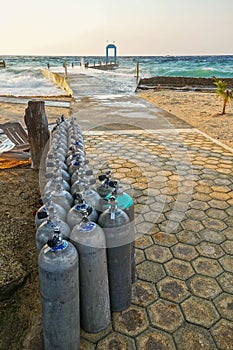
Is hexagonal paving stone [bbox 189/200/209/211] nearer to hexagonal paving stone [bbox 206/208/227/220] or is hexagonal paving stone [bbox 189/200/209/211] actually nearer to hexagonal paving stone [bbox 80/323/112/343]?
hexagonal paving stone [bbox 206/208/227/220]

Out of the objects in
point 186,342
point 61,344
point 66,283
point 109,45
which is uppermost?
point 109,45

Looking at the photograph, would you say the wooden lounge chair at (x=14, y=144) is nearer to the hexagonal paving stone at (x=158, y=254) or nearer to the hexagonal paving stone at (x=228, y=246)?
the hexagonal paving stone at (x=158, y=254)

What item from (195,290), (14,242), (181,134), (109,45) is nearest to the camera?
(195,290)

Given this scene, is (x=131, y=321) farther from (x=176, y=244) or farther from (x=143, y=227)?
(x=143, y=227)

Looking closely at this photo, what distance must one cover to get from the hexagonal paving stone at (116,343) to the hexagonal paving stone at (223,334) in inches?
28.2

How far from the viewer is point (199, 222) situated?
402 cm

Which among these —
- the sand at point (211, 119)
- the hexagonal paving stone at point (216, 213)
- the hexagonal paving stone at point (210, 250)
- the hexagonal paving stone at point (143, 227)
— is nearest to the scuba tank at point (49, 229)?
the hexagonal paving stone at point (143, 227)

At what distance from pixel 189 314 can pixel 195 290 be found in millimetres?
310

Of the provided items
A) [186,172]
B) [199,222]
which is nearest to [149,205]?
[199,222]

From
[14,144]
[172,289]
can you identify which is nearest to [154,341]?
[172,289]

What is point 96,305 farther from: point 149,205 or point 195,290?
point 149,205

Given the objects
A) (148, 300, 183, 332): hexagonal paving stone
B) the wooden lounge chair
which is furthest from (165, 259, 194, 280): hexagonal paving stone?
the wooden lounge chair

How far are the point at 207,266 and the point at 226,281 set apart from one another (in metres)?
0.27

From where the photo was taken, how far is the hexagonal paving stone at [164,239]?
11.8 feet
